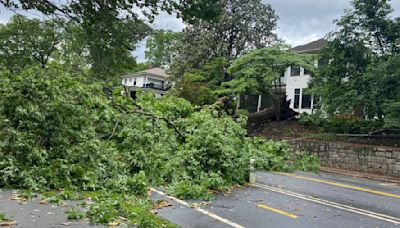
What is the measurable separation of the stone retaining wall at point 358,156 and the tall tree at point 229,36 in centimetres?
1668

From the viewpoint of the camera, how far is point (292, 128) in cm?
2553

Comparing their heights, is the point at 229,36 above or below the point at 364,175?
above

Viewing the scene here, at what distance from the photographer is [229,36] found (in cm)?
3662

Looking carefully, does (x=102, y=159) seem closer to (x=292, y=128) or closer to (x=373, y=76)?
(x=373, y=76)

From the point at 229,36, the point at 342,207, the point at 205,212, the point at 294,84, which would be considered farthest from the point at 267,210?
the point at 229,36

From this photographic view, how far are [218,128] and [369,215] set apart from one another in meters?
4.31

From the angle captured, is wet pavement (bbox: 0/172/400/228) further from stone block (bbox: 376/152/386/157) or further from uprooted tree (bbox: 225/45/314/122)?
uprooted tree (bbox: 225/45/314/122)

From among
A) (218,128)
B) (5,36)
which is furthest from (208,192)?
(5,36)

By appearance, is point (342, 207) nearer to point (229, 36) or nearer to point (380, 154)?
point (380, 154)

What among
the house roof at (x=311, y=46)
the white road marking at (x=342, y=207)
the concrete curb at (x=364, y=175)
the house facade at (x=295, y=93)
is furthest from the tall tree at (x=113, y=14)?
the house roof at (x=311, y=46)

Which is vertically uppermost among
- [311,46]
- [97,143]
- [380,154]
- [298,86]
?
[311,46]

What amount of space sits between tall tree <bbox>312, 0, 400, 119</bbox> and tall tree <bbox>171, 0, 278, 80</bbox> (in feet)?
54.7

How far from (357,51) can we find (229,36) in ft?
61.3

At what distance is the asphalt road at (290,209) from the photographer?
21.5ft
